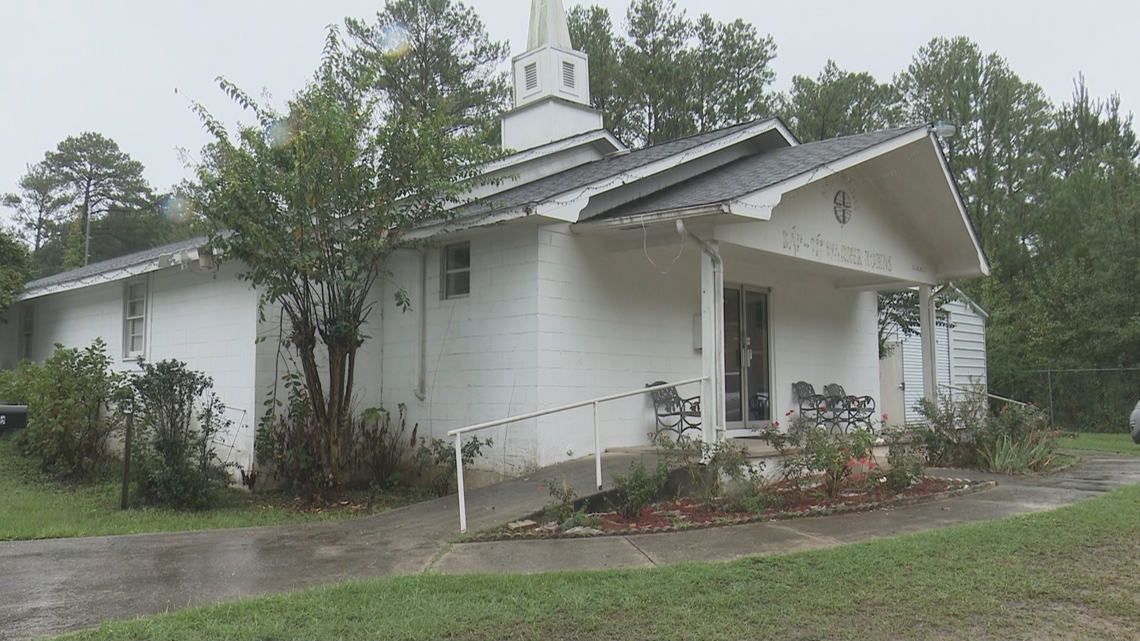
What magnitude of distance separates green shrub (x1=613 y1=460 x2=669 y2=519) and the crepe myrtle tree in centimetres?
331

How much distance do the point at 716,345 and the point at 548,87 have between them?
6.70 meters

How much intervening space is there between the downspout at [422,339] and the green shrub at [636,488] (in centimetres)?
346

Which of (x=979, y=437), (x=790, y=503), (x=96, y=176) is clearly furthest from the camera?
(x=96, y=176)

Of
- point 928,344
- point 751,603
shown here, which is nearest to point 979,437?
point 928,344

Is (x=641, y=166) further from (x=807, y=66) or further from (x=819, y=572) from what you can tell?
(x=807, y=66)

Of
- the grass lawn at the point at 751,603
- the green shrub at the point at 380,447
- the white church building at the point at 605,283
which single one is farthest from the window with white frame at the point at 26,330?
the grass lawn at the point at 751,603

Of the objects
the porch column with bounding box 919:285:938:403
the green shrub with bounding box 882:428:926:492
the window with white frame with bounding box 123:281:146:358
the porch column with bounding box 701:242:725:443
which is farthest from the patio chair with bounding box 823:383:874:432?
the window with white frame with bounding box 123:281:146:358

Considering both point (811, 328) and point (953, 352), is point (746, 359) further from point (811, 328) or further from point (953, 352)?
point (953, 352)

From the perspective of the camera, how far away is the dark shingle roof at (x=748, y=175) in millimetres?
9352

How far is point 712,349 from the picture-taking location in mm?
9273

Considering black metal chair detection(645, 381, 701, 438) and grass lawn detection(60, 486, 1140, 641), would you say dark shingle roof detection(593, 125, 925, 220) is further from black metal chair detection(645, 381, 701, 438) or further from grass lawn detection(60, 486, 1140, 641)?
grass lawn detection(60, 486, 1140, 641)

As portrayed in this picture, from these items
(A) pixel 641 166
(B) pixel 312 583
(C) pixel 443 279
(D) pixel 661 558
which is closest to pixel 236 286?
(C) pixel 443 279

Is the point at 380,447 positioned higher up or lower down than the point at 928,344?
lower down

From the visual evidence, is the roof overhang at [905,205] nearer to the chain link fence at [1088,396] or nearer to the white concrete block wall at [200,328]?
the white concrete block wall at [200,328]
